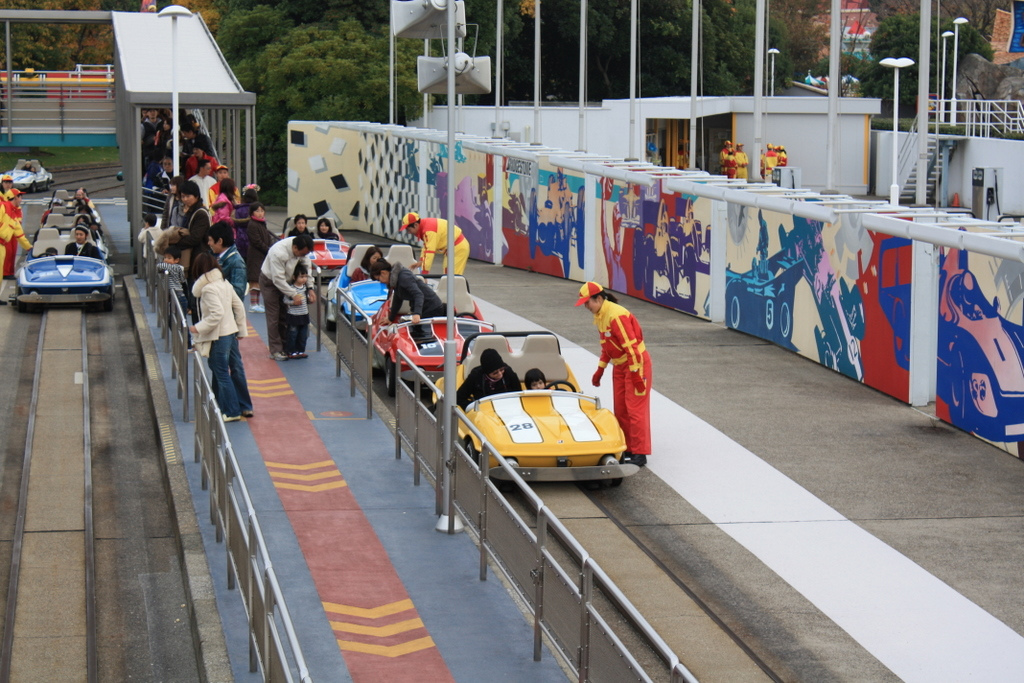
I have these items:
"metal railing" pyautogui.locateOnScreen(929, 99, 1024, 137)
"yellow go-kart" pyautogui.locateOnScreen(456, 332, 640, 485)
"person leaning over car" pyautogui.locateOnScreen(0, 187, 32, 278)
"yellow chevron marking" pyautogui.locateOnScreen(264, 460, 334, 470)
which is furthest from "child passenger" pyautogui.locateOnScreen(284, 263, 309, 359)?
"metal railing" pyautogui.locateOnScreen(929, 99, 1024, 137)

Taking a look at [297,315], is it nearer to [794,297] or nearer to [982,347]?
[794,297]

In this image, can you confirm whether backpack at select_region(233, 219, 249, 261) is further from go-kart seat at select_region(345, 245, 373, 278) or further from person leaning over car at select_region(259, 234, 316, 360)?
person leaning over car at select_region(259, 234, 316, 360)

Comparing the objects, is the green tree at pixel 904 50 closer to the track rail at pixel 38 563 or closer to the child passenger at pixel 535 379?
the child passenger at pixel 535 379

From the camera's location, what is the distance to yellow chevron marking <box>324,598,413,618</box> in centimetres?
918

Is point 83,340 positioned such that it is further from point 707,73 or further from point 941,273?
point 707,73

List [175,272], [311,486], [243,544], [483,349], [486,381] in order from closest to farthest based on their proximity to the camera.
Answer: [243,544]
[311,486]
[486,381]
[483,349]
[175,272]

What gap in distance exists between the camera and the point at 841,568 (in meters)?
10.6

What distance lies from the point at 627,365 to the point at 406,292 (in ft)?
13.1

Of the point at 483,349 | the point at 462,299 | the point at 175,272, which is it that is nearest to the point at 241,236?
the point at 175,272

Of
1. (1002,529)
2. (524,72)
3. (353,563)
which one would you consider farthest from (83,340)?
(524,72)

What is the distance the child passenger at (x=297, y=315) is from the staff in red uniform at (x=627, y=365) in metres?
4.73

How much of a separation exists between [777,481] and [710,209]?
9182mm

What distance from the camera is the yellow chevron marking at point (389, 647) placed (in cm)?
855

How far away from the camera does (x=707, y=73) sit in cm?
6600
